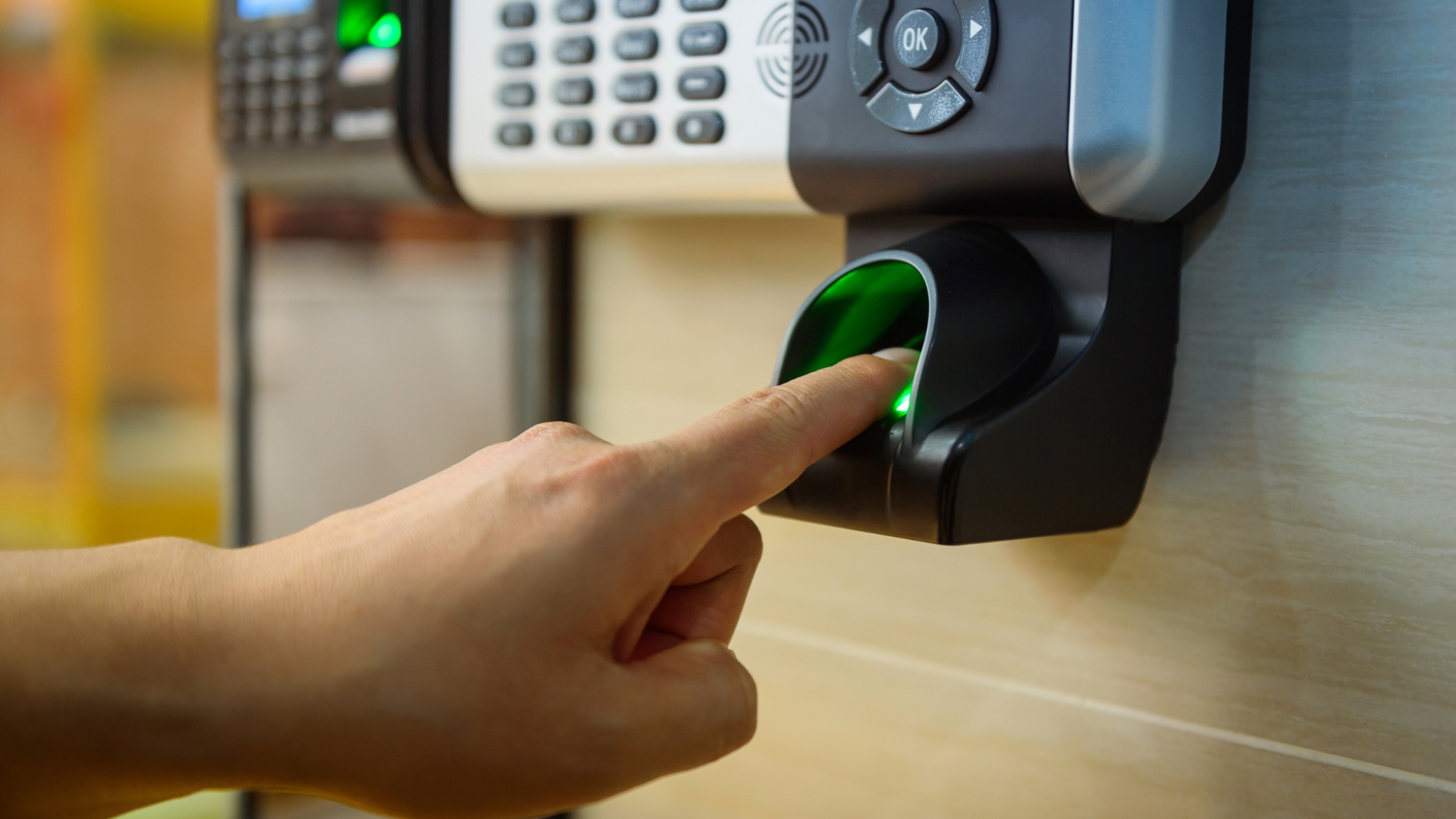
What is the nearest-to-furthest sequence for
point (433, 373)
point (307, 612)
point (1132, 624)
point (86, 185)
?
point (307, 612)
point (1132, 624)
point (433, 373)
point (86, 185)

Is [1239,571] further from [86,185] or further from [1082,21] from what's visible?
[86,185]

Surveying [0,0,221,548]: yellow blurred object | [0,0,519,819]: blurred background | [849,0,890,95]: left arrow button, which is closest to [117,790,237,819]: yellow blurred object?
[0,0,519,819]: blurred background

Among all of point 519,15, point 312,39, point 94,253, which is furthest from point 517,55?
point 94,253

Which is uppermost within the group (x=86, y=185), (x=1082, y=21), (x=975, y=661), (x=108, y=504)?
(x=1082, y=21)

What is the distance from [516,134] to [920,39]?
177 millimetres

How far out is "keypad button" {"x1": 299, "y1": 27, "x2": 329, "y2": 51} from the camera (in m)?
0.46

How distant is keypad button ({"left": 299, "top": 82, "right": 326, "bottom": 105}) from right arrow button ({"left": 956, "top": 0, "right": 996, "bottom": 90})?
298mm

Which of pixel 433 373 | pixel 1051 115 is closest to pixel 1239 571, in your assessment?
pixel 1051 115

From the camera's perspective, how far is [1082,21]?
27 centimetres

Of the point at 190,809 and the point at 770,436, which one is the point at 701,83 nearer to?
the point at 770,436

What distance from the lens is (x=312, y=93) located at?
18.5 inches

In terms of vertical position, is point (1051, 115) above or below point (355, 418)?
above

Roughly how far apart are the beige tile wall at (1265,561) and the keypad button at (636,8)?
116 millimetres

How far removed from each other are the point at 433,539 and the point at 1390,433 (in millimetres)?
278
